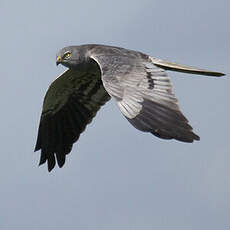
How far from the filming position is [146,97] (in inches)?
506

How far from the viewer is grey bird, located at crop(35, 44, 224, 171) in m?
12.3

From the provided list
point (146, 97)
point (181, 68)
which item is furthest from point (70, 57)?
point (146, 97)

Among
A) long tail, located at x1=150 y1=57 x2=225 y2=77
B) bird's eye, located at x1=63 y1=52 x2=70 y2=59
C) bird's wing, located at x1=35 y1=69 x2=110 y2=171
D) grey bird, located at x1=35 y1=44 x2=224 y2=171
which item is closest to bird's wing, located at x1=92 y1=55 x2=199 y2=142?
grey bird, located at x1=35 y1=44 x2=224 y2=171

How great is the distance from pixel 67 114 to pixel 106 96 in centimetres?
91

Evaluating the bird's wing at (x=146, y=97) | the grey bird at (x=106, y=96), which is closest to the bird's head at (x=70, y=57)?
the grey bird at (x=106, y=96)

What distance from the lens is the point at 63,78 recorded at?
17.1 meters

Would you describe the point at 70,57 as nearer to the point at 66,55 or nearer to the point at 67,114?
the point at 66,55

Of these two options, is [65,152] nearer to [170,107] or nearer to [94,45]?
[94,45]

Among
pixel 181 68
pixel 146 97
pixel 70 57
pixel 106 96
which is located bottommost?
pixel 146 97

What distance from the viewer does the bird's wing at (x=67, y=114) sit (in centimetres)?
1766

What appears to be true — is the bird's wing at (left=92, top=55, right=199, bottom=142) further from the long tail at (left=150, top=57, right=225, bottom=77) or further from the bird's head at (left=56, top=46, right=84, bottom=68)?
the bird's head at (left=56, top=46, right=84, bottom=68)

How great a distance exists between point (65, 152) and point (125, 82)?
4.68 meters

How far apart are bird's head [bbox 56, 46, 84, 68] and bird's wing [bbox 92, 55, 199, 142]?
140cm

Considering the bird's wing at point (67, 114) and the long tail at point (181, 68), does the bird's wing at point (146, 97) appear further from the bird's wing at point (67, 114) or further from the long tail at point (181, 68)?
the bird's wing at point (67, 114)
